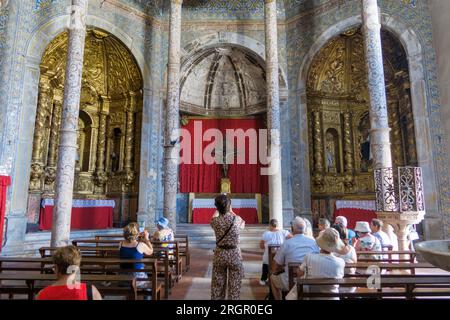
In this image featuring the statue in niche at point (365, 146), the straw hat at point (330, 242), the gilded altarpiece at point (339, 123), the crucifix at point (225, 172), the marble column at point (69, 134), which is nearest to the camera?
the straw hat at point (330, 242)

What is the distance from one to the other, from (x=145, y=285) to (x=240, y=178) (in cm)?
1132

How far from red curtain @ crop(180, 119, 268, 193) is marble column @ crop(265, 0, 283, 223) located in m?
4.48

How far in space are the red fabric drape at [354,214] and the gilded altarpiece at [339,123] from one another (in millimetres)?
564

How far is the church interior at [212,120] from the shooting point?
27.9 ft

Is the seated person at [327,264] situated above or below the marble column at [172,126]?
below

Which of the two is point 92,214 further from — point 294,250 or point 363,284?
point 363,284

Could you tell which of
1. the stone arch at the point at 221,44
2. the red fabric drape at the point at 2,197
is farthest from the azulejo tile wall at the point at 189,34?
the red fabric drape at the point at 2,197

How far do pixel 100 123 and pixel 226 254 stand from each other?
12.1 meters

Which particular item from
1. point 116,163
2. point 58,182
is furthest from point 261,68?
point 58,182

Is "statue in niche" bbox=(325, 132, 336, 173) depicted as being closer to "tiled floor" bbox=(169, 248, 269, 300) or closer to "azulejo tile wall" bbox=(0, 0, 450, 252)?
"azulejo tile wall" bbox=(0, 0, 450, 252)

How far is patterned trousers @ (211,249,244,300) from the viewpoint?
3727mm

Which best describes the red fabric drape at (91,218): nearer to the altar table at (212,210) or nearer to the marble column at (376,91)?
Result: the altar table at (212,210)

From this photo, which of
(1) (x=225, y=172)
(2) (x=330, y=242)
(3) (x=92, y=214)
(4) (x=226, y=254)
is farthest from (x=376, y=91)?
(3) (x=92, y=214)
